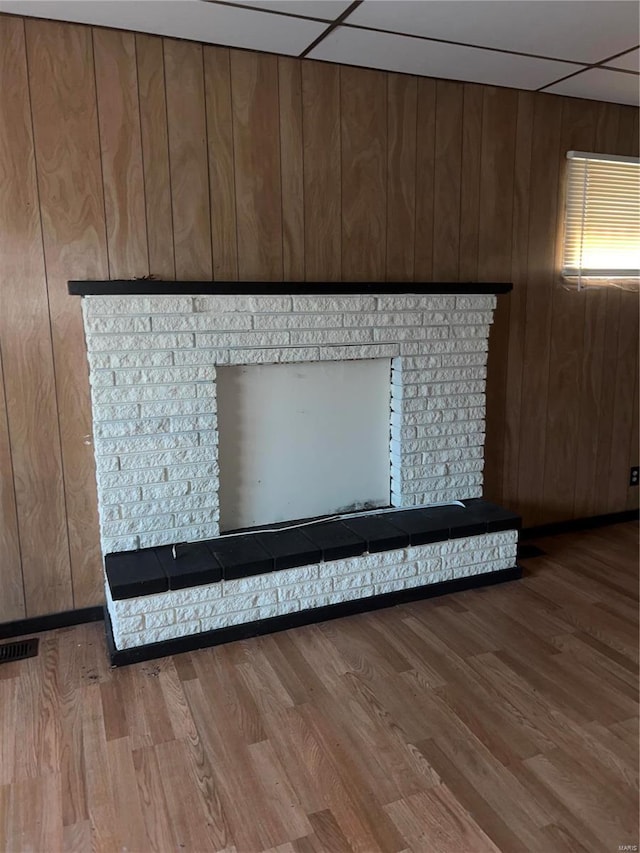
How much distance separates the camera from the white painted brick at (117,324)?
240cm

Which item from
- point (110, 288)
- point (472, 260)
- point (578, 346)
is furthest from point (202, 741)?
point (578, 346)

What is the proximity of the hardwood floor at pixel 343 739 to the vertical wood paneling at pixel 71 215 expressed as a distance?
60cm

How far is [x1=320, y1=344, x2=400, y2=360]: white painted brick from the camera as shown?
2.82 m

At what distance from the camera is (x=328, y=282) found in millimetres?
2770

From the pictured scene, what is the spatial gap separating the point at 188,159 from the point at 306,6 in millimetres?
705

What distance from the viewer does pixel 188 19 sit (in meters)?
2.27

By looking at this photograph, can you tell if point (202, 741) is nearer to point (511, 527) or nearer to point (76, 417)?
point (76, 417)

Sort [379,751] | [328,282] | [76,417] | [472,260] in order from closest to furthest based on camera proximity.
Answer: [379,751] < [76,417] < [328,282] < [472,260]

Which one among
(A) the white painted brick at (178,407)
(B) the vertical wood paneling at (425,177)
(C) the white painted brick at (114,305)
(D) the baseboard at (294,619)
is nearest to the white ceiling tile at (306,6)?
(B) the vertical wood paneling at (425,177)

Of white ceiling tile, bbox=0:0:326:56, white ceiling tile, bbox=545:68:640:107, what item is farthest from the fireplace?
white ceiling tile, bbox=545:68:640:107

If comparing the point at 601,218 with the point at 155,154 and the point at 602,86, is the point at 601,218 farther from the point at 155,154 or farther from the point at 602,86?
the point at 155,154

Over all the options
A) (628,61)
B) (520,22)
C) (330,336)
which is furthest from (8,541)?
(628,61)

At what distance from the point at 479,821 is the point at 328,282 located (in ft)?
6.60

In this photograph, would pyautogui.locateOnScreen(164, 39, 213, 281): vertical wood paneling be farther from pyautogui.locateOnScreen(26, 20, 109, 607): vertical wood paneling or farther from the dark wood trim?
pyautogui.locateOnScreen(26, 20, 109, 607): vertical wood paneling
